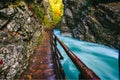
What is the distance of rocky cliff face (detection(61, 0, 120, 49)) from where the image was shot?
2867 cm

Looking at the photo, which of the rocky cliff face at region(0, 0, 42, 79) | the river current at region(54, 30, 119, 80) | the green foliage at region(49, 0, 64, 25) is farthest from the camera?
the green foliage at region(49, 0, 64, 25)

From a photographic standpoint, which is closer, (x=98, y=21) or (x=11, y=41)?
(x=11, y=41)

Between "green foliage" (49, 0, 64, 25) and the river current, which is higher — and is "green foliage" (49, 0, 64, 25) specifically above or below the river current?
above

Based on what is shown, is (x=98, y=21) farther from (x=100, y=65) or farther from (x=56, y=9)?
(x=56, y=9)

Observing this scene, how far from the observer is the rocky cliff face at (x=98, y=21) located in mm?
28672

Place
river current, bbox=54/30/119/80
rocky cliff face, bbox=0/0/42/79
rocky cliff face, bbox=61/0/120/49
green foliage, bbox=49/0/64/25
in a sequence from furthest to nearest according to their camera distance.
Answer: green foliage, bbox=49/0/64/25
rocky cliff face, bbox=61/0/120/49
river current, bbox=54/30/119/80
rocky cliff face, bbox=0/0/42/79

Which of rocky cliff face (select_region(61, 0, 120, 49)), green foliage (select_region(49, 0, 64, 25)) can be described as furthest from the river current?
green foliage (select_region(49, 0, 64, 25))

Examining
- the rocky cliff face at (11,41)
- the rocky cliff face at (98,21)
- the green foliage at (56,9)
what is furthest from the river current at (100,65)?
the green foliage at (56,9)

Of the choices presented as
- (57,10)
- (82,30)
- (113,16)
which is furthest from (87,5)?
(57,10)

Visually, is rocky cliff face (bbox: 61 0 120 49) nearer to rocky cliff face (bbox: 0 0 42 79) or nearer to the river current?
the river current

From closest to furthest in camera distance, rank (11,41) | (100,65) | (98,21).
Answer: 1. (11,41)
2. (100,65)
3. (98,21)

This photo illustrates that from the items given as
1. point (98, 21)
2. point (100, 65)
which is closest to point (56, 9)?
point (98, 21)

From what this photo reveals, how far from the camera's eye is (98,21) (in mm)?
32688

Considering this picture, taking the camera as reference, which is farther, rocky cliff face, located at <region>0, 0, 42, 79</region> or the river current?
the river current
